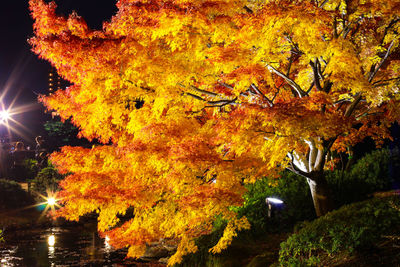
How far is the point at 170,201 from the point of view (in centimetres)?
1028

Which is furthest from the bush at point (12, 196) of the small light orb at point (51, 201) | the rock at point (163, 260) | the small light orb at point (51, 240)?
the rock at point (163, 260)

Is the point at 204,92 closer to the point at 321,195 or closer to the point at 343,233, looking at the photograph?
the point at 321,195

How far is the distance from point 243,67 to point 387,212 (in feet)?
14.3

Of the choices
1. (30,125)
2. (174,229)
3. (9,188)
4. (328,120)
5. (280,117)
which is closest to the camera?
(280,117)

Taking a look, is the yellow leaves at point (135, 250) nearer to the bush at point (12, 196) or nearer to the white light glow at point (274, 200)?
the white light glow at point (274, 200)

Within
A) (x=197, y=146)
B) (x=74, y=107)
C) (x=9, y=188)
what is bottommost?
(x=197, y=146)

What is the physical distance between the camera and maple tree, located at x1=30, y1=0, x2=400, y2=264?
286 inches

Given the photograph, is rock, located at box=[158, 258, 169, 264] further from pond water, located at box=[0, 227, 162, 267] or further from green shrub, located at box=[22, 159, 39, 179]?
green shrub, located at box=[22, 159, 39, 179]

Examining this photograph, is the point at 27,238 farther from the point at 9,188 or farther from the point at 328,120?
the point at 328,120

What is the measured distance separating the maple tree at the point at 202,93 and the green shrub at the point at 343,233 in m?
1.68

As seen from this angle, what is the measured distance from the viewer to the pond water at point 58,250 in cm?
1487

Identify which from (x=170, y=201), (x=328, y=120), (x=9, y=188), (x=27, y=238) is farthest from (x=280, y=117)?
(x=9, y=188)

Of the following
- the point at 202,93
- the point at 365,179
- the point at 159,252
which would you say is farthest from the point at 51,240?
the point at 365,179

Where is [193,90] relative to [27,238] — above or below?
above
